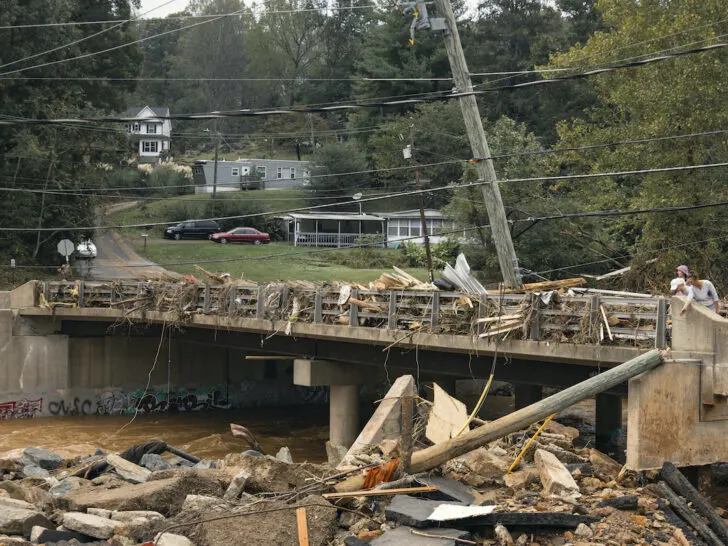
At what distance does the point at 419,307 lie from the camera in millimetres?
20672

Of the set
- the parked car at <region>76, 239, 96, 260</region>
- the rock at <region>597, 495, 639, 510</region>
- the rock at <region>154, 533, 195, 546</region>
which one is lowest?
the rock at <region>154, 533, 195, 546</region>

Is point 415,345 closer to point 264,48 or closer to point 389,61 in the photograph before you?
point 389,61

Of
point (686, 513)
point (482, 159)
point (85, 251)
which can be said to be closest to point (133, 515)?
point (686, 513)

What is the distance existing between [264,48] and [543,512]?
113396mm

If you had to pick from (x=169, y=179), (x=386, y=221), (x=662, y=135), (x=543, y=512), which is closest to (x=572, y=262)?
(x=662, y=135)

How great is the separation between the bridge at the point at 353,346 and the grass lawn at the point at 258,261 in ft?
58.3

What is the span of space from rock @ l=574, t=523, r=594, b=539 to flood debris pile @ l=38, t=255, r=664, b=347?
519 centimetres

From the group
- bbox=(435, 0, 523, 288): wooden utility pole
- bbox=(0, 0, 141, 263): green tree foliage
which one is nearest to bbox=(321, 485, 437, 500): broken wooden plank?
bbox=(435, 0, 523, 288): wooden utility pole

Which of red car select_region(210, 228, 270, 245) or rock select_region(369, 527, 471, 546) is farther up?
red car select_region(210, 228, 270, 245)

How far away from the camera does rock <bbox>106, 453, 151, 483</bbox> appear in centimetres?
1518

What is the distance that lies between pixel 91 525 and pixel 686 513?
24.7ft

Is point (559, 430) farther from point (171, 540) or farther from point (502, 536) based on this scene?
point (171, 540)

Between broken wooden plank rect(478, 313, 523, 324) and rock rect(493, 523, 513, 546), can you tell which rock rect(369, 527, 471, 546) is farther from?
broken wooden plank rect(478, 313, 523, 324)

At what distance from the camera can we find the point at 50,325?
3538 centimetres
